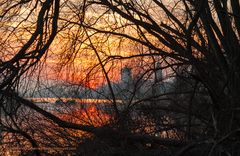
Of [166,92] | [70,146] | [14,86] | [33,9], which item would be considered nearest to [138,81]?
[166,92]

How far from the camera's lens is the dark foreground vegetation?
766 centimetres

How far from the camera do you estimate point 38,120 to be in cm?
1048

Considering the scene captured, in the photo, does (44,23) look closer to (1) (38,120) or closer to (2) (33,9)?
(2) (33,9)

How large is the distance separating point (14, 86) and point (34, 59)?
56cm

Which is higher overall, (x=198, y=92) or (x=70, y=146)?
(x=198, y=92)

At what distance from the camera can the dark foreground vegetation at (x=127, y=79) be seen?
25.1 feet

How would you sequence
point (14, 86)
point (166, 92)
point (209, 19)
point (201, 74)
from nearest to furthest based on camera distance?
point (14, 86), point (201, 74), point (209, 19), point (166, 92)

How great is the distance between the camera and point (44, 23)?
751 cm

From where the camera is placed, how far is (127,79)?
11953 mm

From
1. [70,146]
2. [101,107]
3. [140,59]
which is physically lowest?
[70,146]

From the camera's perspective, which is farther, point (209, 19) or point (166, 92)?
point (166, 92)

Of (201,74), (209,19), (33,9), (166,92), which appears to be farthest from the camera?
(166,92)

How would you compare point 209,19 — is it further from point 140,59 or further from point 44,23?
point 44,23

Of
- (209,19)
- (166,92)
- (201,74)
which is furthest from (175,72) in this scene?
(201,74)
